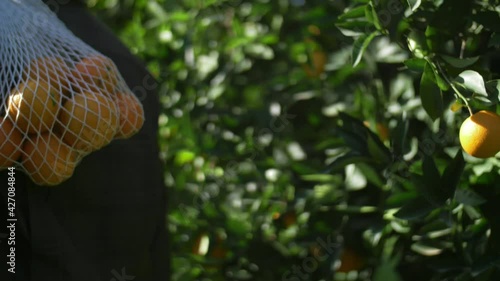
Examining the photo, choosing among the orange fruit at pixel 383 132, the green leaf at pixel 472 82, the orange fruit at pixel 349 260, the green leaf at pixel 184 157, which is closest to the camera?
the green leaf at pixel 472 82

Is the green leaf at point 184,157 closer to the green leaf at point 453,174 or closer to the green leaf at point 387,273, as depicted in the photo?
the green leaf at point 387,273

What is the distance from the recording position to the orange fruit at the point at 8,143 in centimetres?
105

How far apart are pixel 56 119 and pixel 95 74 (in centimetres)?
11

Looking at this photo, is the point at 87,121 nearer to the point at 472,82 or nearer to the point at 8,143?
the point at 8,143

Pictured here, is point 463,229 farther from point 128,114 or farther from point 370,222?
point 128,114

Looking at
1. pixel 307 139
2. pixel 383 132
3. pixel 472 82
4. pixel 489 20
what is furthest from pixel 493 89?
pixel 307 139

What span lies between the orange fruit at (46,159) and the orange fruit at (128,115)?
10 centimetres

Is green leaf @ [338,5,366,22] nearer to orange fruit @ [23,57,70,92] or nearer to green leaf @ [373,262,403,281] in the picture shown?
orange fruit @ [23,57,70,92]

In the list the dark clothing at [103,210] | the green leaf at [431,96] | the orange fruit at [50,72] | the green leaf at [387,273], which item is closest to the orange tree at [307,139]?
the green leaf at [387,273]

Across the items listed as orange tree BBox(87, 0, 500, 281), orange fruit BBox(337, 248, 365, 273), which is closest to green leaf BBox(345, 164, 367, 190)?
orange tree BBox(87, 0, 500, 281)

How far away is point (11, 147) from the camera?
106cm

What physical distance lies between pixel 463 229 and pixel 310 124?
697mm

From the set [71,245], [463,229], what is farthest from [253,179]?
[71,245]

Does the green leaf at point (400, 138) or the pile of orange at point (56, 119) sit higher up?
the pile of orange at point (56, 119)
